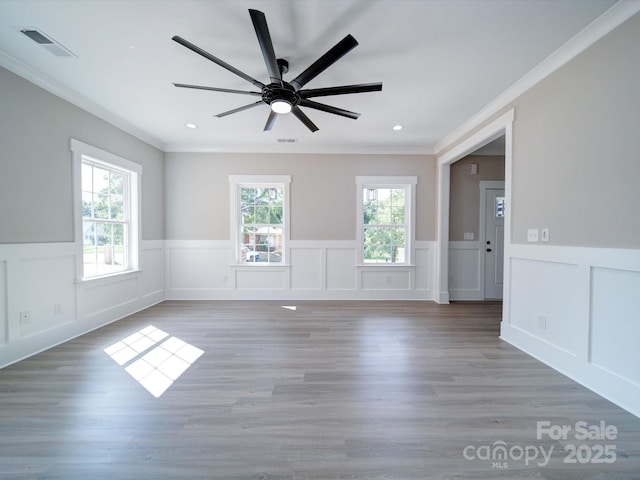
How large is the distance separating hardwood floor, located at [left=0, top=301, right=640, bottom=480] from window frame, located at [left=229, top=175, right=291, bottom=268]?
1919 millimetres

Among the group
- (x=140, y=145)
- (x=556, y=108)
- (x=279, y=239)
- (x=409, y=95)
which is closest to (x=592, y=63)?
(x=556, y=108)

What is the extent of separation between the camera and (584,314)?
2.00 metres

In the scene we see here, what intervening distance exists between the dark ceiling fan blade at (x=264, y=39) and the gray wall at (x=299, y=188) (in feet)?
8.38

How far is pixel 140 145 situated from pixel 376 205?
12.8 feet

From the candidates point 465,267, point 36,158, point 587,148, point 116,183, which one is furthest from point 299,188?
point 587,148

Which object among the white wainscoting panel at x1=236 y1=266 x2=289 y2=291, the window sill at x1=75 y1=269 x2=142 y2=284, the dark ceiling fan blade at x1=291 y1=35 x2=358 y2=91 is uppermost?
the dark ceiling fan blade at x1=291 y1=35 x2=358 y2=91

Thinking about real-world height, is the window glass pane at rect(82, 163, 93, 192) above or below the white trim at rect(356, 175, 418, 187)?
below

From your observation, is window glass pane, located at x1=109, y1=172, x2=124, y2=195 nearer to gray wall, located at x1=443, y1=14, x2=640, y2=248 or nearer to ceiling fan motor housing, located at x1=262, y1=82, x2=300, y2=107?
ceiling fan motor housing, located at x1=262, y1=82, x2=300, y2=107

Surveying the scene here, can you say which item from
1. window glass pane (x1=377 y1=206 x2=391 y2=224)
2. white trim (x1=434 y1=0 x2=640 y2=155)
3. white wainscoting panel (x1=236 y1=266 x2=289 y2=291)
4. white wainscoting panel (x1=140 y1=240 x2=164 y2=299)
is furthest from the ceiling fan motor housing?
white wainscoting panel (x1=140 y1=240 x2=164 y2=299)

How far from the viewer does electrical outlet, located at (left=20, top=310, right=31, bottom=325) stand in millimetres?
2380

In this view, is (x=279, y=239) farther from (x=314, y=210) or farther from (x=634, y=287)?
(x=634, y=287)

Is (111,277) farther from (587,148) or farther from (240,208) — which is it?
(587,148)

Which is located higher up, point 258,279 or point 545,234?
point 545,234

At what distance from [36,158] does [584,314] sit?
16.4 feet
